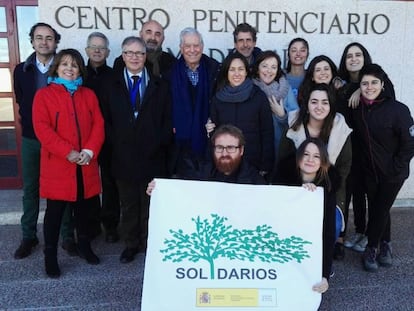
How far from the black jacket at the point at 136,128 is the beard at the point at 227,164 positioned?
0.76m

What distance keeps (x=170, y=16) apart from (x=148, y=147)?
185 cm

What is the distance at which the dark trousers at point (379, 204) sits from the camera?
3.50 meters

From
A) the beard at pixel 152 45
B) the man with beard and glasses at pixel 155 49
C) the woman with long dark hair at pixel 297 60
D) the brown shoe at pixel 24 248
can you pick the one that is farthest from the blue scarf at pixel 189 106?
the brown shoe at pixel 24 248

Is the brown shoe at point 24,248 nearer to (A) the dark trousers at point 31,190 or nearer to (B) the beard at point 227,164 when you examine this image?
(A) the dark trousers at point 31,190

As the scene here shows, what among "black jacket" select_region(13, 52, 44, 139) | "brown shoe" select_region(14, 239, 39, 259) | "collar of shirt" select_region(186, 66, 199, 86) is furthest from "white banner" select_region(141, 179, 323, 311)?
"brown shoe" select_region(14, 239, 39, 259)

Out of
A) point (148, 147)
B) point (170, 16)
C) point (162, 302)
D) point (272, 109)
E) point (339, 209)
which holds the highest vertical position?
point (170, 16)

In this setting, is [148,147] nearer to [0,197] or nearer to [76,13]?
[76,13]

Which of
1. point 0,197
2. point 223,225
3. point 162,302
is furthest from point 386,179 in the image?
point 0,197

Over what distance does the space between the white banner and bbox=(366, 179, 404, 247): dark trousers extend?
959 mm

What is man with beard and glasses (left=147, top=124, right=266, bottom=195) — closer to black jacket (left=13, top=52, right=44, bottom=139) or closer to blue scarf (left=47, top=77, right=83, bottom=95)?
blue scarf (left=47, top=77, right=83, bottom=95)

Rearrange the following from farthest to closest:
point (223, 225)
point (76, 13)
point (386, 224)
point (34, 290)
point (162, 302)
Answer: point (76, 13) < point (386, 224) < point (34, 290) < point (223, 225) < point (162, 302)

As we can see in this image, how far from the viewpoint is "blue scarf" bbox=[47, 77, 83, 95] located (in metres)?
3.26

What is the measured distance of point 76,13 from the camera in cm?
456

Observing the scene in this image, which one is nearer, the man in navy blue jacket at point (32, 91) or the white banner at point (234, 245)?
the white banner at point (234, 245)
